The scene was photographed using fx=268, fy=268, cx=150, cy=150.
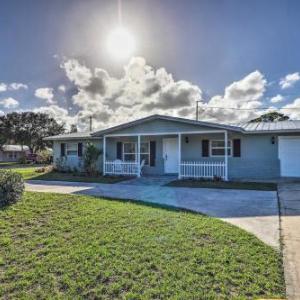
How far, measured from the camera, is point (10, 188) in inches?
284

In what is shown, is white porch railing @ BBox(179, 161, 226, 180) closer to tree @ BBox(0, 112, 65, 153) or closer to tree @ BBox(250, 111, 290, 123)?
tree @ BBox(250, 111, 290, 123)

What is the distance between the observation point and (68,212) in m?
6.59

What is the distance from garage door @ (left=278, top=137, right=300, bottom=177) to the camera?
13.4 metres

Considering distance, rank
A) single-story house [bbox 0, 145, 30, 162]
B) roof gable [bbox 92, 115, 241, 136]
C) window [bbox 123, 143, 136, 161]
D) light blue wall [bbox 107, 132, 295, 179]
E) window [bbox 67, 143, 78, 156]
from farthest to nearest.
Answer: single-story house [bbox 0, 145, 30, 162] < window [bbox 67, 143, 78, 156] < window [bbox 123, 143, 136, 161] < light blue wall [bbox 107, 132, 295, 179] < roof gable [bbox 92, 115, 241, 136]

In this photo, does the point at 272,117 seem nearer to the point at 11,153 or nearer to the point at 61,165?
the point at 61,165

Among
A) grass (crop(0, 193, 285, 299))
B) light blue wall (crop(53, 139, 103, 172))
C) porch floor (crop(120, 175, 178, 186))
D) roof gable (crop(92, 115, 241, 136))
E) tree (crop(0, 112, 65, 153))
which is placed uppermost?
tree (crop(0, 112, 65, 153))

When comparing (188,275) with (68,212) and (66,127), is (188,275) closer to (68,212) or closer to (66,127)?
(68,212)

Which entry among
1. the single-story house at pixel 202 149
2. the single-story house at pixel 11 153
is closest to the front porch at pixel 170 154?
the single-story house at pixel 202 149

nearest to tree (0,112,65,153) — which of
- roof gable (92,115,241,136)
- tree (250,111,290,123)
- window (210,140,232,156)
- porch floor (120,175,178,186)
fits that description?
roof gable (92,115,241,136)

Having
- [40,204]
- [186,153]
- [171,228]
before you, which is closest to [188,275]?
[171,228]

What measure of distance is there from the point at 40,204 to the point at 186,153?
9.59 meters

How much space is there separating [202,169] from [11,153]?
4600cm

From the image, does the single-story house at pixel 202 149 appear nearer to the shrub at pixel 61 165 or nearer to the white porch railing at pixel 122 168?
the white porch railing at pixel 122 168

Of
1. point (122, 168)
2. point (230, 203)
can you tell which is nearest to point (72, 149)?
point (122, 168)
